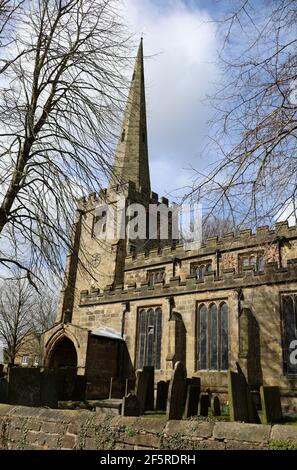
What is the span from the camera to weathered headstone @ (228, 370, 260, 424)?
21.5 ft

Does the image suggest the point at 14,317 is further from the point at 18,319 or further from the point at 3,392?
the point at 3,392

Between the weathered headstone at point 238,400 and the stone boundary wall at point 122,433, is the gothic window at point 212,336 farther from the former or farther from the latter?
the stone boundary wall at point 122,433

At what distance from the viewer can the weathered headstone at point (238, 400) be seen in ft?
21.5

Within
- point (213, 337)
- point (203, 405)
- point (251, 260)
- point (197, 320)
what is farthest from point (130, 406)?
point (251, 260)

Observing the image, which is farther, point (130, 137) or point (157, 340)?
point (130, 137)

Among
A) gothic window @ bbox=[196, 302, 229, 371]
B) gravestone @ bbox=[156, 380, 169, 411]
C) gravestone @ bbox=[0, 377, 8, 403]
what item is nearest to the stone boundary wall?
gravestone @ bbox=[0, 377, 8, 403]

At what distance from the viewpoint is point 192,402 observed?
34.9ft

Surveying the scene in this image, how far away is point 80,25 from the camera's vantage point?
26.8 feet

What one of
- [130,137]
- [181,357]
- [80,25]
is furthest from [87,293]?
[80,25]

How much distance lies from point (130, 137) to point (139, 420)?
31.2m

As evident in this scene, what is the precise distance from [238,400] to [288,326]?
379 inches

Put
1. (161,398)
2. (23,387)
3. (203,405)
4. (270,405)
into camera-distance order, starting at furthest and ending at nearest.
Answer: (161,398)
(203,405)
(270,405)
(23,387)
